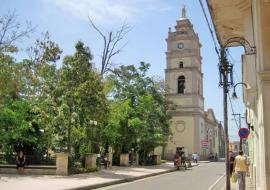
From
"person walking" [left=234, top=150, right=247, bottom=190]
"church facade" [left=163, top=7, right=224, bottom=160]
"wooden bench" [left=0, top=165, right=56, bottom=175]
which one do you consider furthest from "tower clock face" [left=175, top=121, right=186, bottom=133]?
"person walking" [left=234, top=150, right=247, bottom=190]

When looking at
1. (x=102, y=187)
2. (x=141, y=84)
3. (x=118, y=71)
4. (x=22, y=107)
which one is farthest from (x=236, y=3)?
(x=141, y=84)

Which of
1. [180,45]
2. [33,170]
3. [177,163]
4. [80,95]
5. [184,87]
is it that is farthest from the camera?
[180,45]

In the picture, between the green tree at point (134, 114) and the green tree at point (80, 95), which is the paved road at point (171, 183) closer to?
the green tree at point (80, 95)

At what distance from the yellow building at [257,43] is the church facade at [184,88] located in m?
53.8

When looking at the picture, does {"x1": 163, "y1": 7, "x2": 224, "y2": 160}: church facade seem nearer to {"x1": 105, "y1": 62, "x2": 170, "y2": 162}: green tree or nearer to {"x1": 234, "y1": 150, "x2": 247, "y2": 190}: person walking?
{"x1": 105, "y1": 62, "x2": 170, "y2": 162}: green tree

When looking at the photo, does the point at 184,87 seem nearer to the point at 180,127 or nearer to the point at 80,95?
the point at 180,127

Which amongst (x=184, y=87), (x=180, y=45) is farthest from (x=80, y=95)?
(x=180, y=45)

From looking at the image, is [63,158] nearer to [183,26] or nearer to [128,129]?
[128,129]

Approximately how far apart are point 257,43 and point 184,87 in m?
60.2

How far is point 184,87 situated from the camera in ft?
242

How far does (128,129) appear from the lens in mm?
42000

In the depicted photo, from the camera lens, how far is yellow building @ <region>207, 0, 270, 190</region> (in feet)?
42.2

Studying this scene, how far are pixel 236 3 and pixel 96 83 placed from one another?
651 inches

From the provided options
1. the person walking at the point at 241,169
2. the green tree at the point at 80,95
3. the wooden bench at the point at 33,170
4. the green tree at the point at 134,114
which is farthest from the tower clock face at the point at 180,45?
the person walking at the point at 241,169
